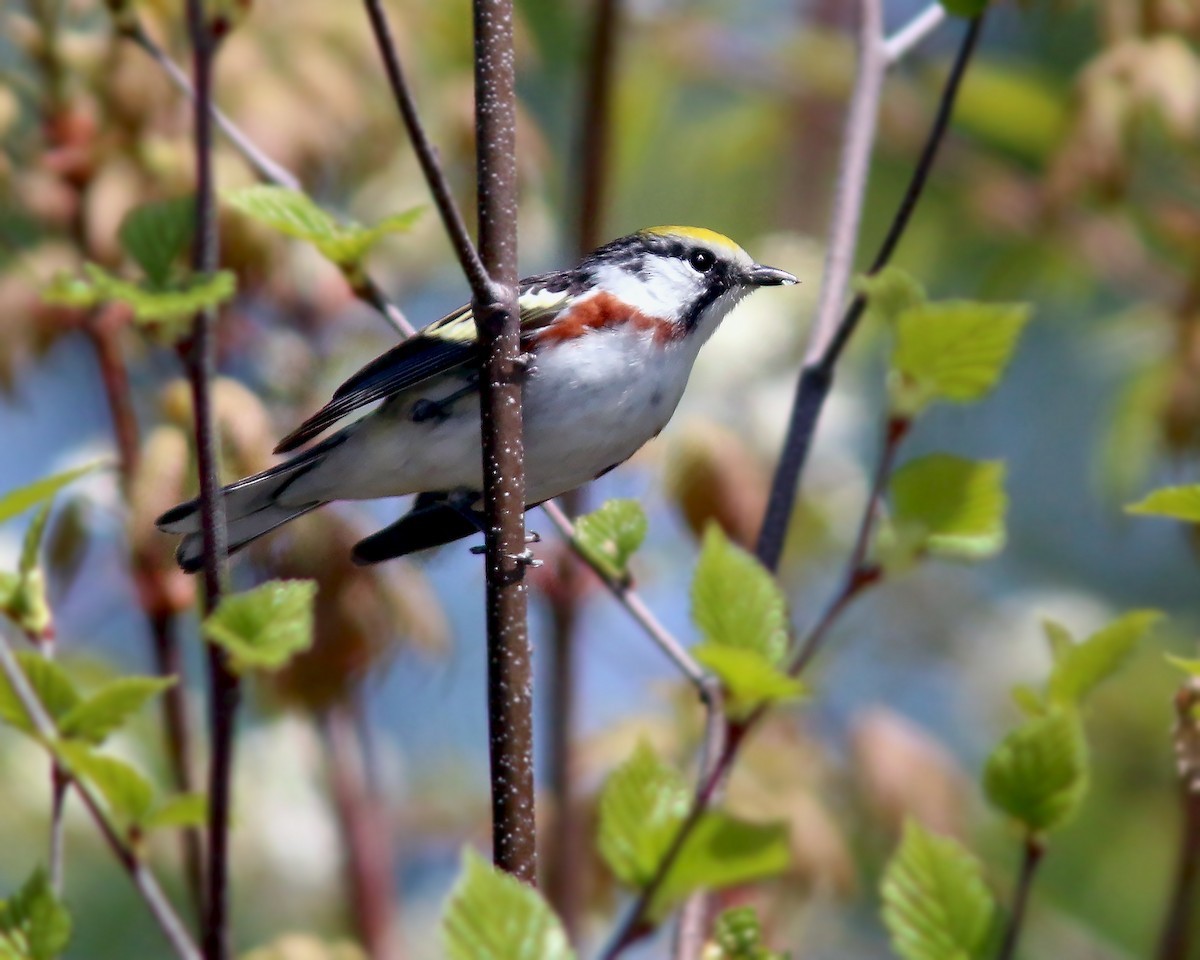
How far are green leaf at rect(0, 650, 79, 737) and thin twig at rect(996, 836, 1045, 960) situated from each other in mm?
927

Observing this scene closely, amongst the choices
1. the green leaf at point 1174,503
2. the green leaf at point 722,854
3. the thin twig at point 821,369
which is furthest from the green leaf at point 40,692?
the green leaf at point 1174,503

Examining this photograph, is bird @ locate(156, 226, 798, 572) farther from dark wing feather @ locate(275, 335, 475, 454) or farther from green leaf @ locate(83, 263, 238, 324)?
green leaf @ locate(83, 263, 238, 324)

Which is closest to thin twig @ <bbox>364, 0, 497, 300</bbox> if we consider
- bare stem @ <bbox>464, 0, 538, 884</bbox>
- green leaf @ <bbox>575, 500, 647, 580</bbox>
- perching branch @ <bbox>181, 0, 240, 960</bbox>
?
bare stem @ <bbox>464, 0, 538, 884</bbox>

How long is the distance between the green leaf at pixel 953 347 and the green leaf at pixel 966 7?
0.44 metres

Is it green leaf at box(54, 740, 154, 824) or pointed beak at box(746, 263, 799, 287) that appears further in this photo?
pointed beak at box(746, 263, 799, 287)

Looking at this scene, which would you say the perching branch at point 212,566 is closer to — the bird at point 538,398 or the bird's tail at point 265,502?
the bird at point 538,398

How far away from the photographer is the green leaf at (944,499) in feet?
5.38

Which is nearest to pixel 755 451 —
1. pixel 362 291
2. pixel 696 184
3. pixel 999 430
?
pixel 362 291

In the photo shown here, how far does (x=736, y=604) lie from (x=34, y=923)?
2.38ft

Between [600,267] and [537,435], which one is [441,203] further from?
[600,267]

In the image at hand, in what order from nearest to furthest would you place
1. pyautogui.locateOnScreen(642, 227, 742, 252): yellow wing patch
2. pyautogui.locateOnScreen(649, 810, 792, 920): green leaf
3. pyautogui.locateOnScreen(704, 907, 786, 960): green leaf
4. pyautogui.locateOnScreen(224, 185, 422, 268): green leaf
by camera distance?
pyautogui.locateOnScreen(649, 810, 792, 920): green leaf < pyautogui.locateOnScreen(704, 907, 786, 960): green leaf < pyautogui.locateOnScreen(224, 185, 422, 268): green leaf < pyautogui.locateOnScreen(642, 227, 742, 252): yellow wing patch

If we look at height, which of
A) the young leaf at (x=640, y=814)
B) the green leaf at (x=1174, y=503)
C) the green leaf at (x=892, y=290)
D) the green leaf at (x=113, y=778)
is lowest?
Answer: the green leaf at (x=1174, y=503)

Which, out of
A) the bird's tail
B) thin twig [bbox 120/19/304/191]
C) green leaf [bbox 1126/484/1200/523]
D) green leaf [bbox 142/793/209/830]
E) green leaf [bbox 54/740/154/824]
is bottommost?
green leaf [bbox 1126/484/1200/523]

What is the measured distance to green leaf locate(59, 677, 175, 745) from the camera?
1551 mm
